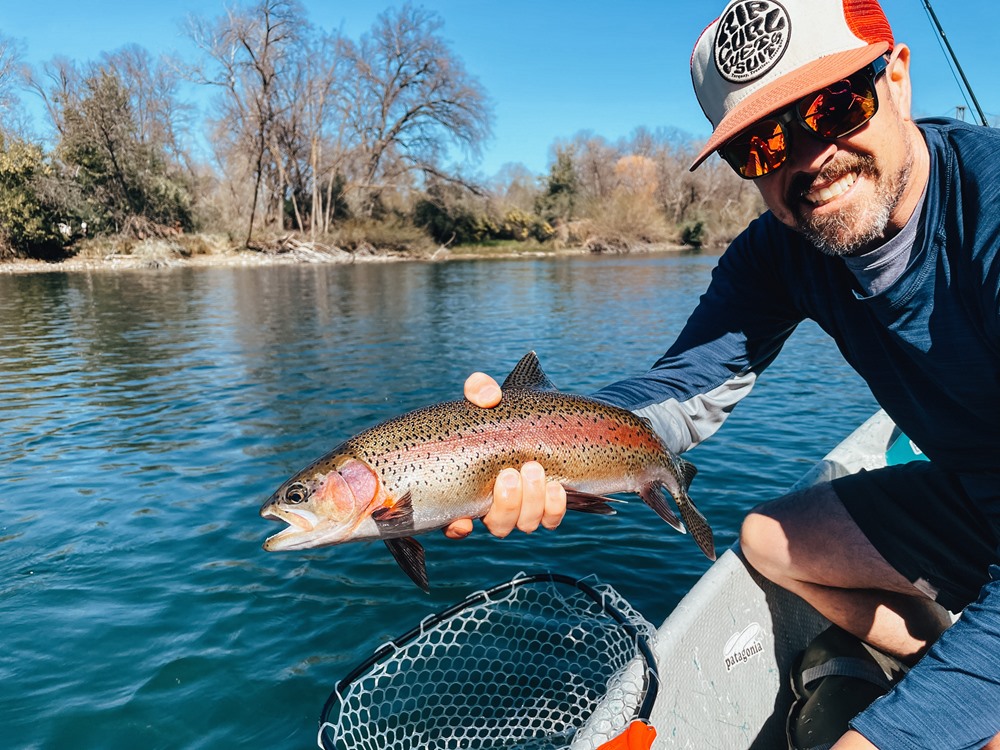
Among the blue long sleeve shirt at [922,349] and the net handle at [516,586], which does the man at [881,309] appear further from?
the net handle at [516,586]

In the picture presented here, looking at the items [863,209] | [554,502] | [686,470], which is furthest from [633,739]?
[863,209]

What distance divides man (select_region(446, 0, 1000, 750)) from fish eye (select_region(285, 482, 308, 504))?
0.55 meters

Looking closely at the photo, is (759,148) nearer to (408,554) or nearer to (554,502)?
(554,502)

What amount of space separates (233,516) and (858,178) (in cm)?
574

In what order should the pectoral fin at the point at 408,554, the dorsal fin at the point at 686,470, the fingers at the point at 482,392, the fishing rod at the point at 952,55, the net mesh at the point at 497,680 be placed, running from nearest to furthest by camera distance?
the pectoral fin at the point at 408,554, the fingers at the point at 482,392, the dorsal fin at the point at 686,470, the net mesh at the point at 497,680, the fishing rod at the point at 952,55

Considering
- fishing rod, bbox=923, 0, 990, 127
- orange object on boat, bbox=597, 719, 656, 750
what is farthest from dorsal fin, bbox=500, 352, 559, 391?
fishing rod, bbox=923, 0, 990, 127

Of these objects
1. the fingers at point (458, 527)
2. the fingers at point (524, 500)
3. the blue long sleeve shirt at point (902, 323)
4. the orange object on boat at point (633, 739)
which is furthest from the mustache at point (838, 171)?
the orange object on boat at point (633, 739)

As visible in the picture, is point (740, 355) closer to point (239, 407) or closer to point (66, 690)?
point (66, 690)

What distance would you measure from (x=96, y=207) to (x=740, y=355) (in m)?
44.5

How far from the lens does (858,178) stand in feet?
6.56

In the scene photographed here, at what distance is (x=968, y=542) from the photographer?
96.0 inches

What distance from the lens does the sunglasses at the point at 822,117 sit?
1.91 m

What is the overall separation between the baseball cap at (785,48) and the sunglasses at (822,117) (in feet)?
0.15

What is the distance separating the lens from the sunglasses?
1910mm
